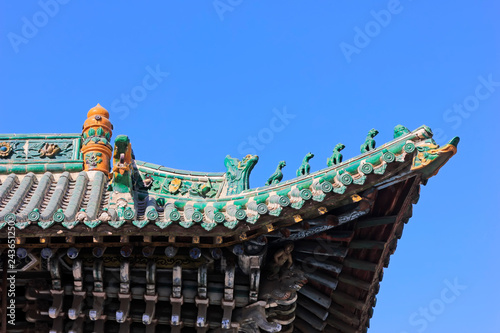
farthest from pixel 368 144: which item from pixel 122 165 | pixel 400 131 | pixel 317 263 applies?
pixel 122 165

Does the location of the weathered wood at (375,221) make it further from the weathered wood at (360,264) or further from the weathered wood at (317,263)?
the weathered wood at (317,263)

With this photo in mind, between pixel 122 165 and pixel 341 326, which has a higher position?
pixel 122 165

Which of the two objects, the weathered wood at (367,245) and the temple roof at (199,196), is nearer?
the temple roof at (199,196)

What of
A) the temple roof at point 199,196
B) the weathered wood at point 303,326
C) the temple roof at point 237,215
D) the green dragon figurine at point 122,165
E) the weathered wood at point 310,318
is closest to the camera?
the temple roof at point 199,196

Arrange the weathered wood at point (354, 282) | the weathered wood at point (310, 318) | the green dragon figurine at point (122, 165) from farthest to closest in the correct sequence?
the weathered wood at point (310, 318) → the weathered wood at point (354, 282) → the green dragon figurine at point (122, 165)

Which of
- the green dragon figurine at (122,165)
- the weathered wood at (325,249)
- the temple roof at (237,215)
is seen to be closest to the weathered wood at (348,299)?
the temple roof at (237,215)

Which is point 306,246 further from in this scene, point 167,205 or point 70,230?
point 70,230

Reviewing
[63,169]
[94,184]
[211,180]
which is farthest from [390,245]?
[63,169]

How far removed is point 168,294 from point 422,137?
3867 mm

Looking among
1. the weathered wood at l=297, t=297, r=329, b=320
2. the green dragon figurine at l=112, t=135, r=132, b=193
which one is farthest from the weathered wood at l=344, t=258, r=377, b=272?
the green dragon figurine at l=112, t=135, r=132, b=193

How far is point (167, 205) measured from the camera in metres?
11.4

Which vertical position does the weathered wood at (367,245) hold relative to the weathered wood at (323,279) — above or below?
above

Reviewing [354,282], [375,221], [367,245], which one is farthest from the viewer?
[354,282]

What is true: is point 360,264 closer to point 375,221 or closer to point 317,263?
point 317,263
